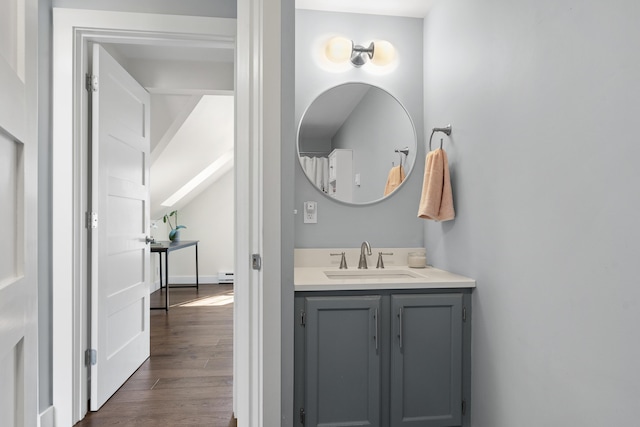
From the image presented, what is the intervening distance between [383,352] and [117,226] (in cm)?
173

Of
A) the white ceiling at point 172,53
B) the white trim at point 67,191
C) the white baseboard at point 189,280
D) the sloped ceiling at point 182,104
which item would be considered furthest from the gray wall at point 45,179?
the white baseboard at point 189,280

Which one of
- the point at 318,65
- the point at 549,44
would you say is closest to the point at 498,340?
the point at 549,44

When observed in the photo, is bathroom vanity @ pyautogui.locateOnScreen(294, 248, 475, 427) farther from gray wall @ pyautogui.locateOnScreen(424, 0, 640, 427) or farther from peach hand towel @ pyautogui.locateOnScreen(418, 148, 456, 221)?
peach hand towel @ pyautogui.locateOnScreen(418, 148, 456, 221)

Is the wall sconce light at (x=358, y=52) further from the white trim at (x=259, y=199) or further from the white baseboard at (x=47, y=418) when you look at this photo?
the white baseboard at (x=47, y=418)

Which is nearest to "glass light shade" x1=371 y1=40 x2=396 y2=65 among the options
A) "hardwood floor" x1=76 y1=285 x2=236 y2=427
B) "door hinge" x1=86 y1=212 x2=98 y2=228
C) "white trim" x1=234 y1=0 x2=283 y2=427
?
"white trim" x1=234 y1=0 x2=283 y2=427

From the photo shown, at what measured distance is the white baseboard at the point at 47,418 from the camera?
187 cm

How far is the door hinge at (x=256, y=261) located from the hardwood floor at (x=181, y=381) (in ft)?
3.64

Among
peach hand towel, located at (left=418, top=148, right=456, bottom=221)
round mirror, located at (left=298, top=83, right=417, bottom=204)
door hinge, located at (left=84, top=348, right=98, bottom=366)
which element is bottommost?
door hinge, located at (left=84, top=348, right=98, bottom=366)

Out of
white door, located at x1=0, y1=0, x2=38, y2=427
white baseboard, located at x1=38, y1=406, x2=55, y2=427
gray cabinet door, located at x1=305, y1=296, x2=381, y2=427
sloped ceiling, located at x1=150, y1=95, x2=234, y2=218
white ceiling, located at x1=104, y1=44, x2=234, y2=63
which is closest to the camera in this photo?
white door, located at x1=0, y1=0, x2=38, y2=427

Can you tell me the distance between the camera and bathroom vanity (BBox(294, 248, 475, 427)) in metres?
1.67

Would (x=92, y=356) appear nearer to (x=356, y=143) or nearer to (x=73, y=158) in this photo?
(x=73, y=158)

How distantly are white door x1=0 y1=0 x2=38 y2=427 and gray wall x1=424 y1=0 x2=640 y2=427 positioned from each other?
4.39ft

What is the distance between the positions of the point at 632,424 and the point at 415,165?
5.23ft

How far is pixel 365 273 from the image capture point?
6.95 feet
